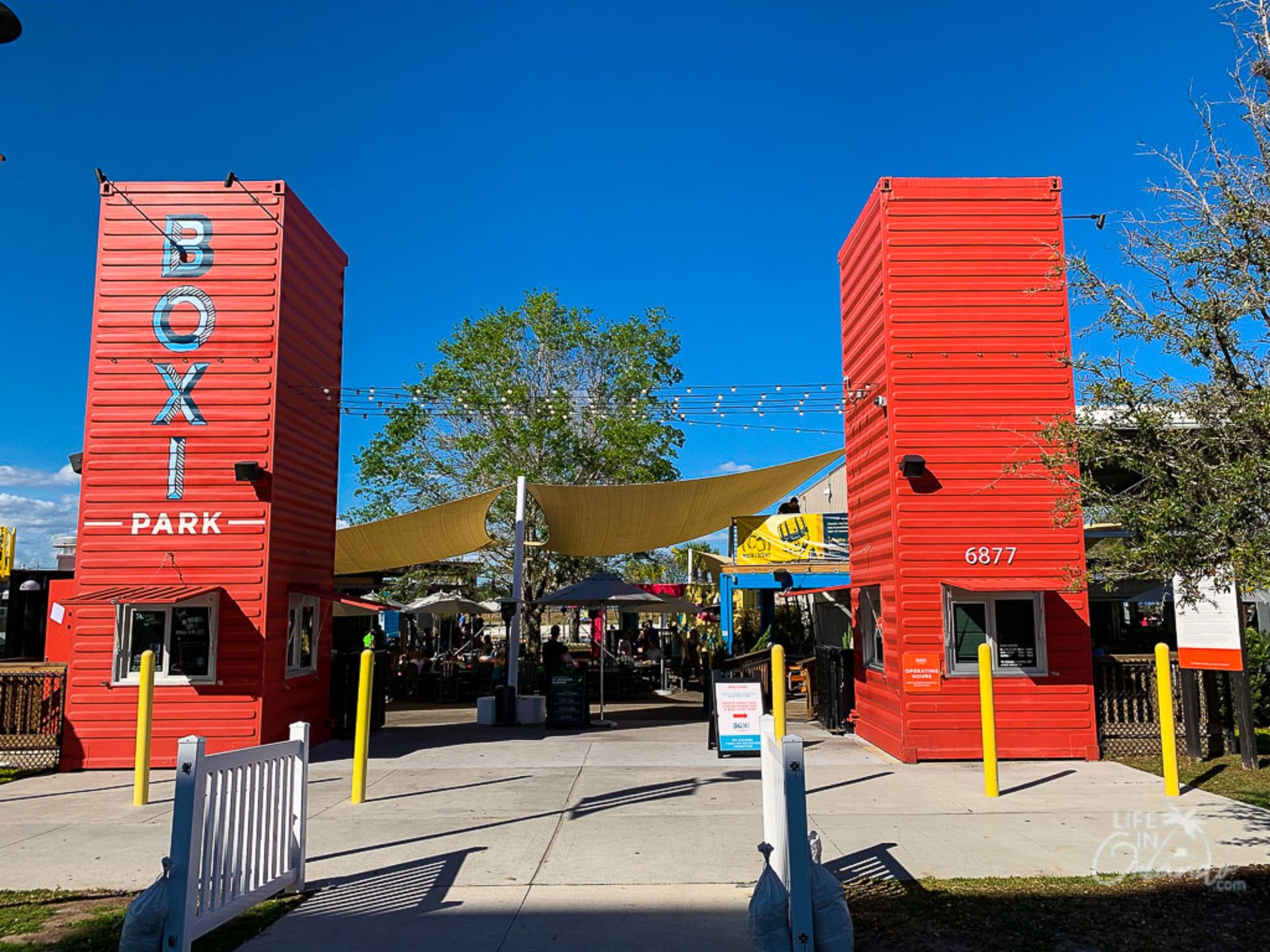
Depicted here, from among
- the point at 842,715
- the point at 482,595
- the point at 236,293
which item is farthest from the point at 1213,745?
the point at 482,595

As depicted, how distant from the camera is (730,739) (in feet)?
36.5

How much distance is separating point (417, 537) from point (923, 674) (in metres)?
9.74

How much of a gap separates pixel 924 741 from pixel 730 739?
2107 millimetres

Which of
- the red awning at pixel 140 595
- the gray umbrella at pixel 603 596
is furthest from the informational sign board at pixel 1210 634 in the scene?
the red awning at pixel 140 595

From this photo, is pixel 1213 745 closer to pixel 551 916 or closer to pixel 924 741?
pixel 924 741

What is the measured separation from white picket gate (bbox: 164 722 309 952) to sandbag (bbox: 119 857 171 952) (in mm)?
35

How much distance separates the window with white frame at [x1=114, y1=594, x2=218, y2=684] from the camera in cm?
1072

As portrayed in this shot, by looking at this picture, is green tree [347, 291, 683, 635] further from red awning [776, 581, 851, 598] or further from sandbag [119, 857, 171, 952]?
sandbag [119, 857, 171, 952]

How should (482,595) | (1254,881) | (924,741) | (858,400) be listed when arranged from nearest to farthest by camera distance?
(1254,881) < (924,741) < (858,400) < (482,595)

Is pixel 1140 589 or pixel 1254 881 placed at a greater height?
pixel 1140 589

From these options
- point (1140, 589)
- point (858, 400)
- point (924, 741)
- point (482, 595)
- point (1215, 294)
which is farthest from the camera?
point (482, 595)

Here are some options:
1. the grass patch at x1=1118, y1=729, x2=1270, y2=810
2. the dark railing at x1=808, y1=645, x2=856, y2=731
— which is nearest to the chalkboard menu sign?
the dark railing at x1=808, y1=645, x2=856, y2=731

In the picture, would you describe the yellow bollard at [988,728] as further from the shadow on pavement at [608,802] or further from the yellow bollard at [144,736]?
the yellow bollard at [144,736]

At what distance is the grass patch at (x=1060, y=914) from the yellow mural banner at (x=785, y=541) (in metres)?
13.8
